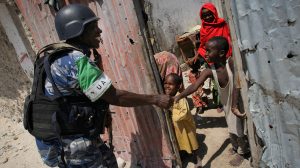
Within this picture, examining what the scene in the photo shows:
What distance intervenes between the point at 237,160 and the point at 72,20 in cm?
238

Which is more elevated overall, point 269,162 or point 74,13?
point 74,13

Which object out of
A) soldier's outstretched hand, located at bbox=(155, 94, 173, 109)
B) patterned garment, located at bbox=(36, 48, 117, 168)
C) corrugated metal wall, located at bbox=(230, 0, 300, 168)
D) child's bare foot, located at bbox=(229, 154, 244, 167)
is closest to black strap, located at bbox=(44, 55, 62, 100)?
patterned garment, located at bbox=(36, 48, 117, 168)

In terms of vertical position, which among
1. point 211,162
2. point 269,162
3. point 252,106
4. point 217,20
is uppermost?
point 217,20

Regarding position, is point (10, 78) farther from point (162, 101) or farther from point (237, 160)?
point (237, 160)

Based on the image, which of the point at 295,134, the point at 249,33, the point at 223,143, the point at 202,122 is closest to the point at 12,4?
the point at 202,122

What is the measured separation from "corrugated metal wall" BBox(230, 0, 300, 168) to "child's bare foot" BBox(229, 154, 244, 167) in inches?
57.6

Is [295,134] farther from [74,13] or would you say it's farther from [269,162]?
→ [74,13]

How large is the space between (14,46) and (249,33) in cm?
506

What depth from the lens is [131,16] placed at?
3.20m

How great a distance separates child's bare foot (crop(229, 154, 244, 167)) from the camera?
3.68 m

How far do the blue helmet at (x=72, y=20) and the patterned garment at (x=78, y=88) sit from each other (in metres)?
0.21

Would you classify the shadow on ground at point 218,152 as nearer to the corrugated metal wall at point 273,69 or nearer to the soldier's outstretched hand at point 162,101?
the soldier's outstretched hand at point 162,101

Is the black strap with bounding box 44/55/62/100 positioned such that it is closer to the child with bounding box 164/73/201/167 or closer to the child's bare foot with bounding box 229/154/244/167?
the child with bounding box 164/73/201/167

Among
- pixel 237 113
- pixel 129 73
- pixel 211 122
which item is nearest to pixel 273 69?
pixel 237 113
